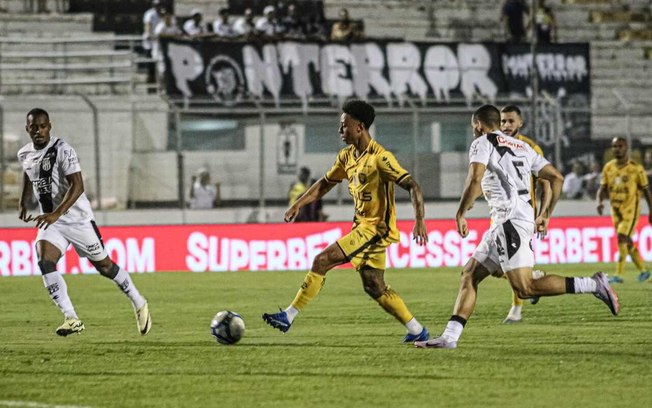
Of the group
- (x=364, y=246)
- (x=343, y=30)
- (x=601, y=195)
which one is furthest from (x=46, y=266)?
(x=343, y=30)

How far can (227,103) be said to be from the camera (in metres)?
28.1

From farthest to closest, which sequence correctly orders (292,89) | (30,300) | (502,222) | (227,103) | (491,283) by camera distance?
(292,89) → (227,103) → (491,283) → (30,300) → (502,222)

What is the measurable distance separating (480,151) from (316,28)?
21.0m

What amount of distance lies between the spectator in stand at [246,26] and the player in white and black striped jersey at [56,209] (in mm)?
18367

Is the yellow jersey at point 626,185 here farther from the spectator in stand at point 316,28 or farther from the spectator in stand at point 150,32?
the spectator in stand at point 150,32

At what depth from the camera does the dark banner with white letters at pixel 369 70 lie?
2930 cm

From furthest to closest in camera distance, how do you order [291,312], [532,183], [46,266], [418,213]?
[532,183] → [46,266] → [291,312] → [418,213]

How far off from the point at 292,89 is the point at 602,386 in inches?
855

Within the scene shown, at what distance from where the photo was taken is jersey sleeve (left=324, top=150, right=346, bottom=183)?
11.2 m

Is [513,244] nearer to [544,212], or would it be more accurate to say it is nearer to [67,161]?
[544,212]

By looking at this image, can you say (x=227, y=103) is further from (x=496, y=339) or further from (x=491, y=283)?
(x=496, y=339)

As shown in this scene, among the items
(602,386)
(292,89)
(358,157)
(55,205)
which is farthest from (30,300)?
(292,89)

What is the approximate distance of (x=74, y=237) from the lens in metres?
12.2

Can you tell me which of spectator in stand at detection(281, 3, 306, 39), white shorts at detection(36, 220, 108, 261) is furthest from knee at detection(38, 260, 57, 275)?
spectator in stand at detection(281, 3, 306, 39)
